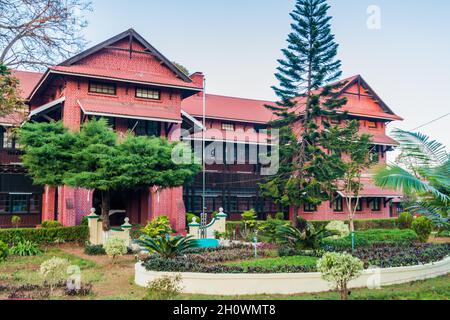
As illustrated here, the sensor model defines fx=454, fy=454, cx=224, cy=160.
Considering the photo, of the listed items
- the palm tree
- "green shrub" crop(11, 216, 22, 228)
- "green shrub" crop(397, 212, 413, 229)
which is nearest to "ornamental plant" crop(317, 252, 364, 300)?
the palm tree

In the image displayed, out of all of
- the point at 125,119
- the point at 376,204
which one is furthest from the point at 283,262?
the point at 376,204

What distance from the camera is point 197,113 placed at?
28.0m

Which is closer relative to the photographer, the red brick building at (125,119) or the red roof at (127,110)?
the red roof at (127,110)

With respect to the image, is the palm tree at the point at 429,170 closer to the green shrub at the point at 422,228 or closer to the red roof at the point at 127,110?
the green shrub at the point at 422,228

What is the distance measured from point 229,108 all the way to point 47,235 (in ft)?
51.3

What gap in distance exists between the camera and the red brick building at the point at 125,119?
70.8ft

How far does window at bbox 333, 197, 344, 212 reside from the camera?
30.6 metres

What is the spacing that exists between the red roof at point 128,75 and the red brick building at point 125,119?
0.05 meters

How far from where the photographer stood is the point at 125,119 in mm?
22891

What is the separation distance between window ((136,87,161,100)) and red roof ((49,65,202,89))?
0.69 meters

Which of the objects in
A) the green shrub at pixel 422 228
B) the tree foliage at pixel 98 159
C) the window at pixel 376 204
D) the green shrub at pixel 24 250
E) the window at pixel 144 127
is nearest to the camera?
the green shrub at pixel 24 250

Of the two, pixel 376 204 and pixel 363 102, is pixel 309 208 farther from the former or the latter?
pixel 363 102

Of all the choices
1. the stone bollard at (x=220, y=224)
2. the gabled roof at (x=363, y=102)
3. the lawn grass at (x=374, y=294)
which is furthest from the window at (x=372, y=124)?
the lawn grass at (x=374, y=294)

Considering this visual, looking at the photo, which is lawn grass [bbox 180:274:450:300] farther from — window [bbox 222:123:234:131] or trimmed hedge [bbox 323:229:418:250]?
window [bbox 222:123:234:131]
